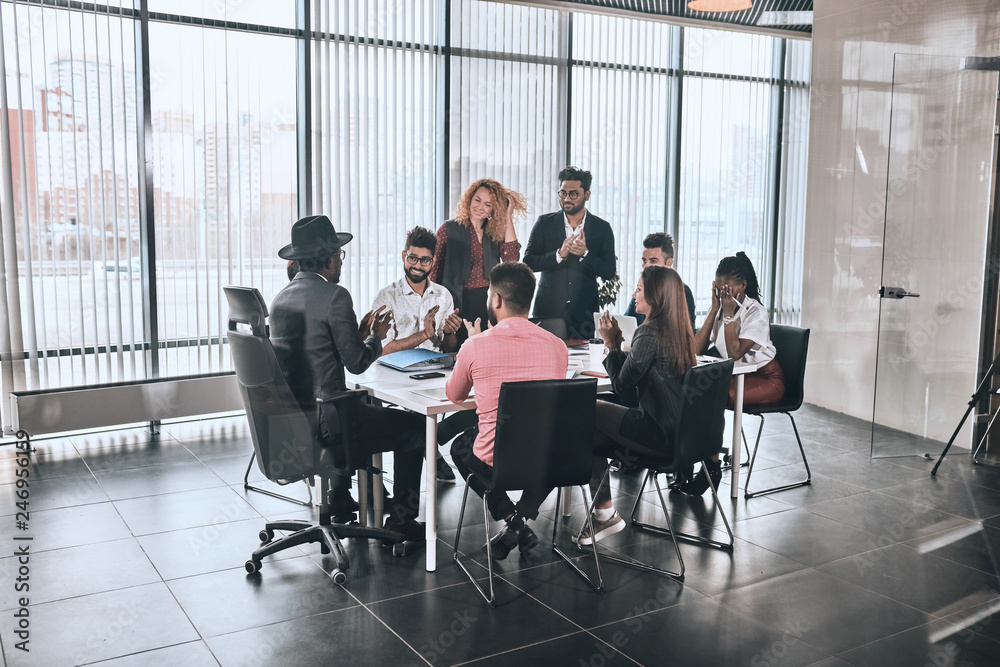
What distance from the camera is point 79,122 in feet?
18.8

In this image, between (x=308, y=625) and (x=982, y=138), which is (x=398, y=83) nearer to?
(x=982, y=138)

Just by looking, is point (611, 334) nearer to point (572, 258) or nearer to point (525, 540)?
point (525, 540)

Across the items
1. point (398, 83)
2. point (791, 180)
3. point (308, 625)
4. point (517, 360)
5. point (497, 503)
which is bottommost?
point (308, 625)

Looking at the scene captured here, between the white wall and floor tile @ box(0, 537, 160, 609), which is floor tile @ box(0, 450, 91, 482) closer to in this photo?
floor tile @ box(0, 537, 160, 609)

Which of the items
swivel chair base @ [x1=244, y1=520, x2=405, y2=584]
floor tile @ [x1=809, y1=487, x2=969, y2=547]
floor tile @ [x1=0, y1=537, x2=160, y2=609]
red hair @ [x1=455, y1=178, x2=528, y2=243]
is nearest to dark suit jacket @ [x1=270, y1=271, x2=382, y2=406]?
swivel chair base @ [x1=244, y1=520, x2=405, y2=584]

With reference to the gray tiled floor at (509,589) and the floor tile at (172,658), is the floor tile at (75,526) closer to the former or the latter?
the gray tiled floor at (509,589)

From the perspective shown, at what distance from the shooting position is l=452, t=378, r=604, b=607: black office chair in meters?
3.37

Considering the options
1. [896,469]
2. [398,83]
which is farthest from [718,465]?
[398,83]

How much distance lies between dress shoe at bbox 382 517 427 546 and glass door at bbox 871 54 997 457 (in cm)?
334

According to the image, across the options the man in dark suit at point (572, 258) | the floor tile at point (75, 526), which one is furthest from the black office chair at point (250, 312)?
the man in dark suit at point (572, 258)

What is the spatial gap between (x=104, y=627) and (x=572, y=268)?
3559 millimetres

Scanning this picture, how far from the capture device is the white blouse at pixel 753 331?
5.05m

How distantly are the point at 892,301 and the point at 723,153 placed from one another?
292 centimetres

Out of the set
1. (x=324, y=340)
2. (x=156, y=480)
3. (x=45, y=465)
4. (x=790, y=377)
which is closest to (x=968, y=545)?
(x=790, y=377)
